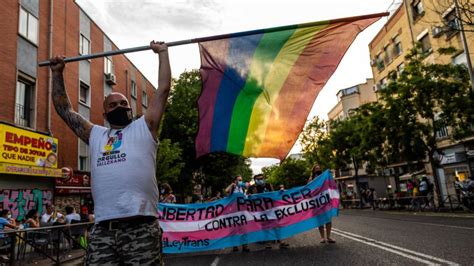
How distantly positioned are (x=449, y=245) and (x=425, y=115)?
1488 centimetres

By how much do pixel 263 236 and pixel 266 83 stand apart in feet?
19.1

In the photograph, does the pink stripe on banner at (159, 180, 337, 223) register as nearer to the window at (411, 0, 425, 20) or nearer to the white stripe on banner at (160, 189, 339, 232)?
the white stripe on banner at (160, 189, 339, 232)

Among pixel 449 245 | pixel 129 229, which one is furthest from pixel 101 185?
pixel 449 245

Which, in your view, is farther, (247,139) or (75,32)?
(75,32)

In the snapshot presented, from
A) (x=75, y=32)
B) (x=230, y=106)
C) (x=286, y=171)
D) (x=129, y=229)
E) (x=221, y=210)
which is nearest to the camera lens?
(x=129, y=229)

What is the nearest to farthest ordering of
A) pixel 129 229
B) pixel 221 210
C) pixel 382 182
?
pixel 129 229, pixel 221 210, pixel 382 182

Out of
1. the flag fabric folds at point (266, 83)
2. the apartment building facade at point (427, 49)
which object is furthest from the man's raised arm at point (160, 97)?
the apartment building facade at point (427, 49)

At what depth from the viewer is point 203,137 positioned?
16.9 feet

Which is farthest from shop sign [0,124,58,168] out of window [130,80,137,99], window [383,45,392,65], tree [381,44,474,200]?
window [383,45,392,65]

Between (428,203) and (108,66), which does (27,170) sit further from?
(428,203)

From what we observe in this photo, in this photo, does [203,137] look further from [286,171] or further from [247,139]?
[286,171]

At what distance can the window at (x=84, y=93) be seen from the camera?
21.3 m

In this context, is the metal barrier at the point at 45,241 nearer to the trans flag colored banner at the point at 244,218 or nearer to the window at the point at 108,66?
the trans flag colored banner at the point at 244,218

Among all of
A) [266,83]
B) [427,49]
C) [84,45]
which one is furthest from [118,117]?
[427,49]
